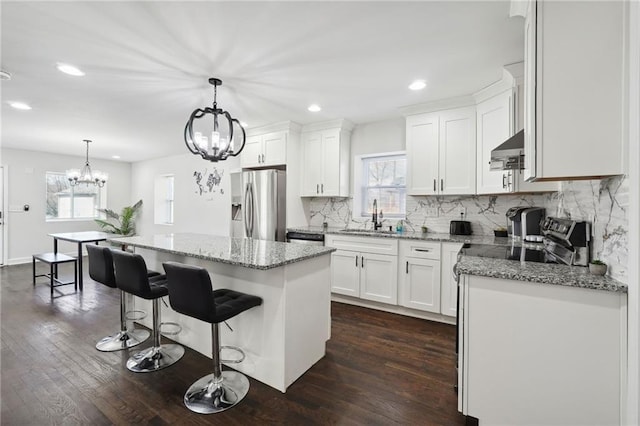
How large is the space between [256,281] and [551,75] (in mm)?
2087

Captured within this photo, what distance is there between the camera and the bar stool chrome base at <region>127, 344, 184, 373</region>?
7.22 feet

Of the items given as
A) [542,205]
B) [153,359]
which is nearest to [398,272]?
[542,205]

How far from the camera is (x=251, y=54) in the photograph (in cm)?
232

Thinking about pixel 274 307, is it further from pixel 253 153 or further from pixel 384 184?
pixel 253 153

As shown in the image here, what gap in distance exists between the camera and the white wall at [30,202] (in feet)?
19.4

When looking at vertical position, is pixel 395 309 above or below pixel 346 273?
below

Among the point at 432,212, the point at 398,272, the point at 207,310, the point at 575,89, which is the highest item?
the point at 575,89

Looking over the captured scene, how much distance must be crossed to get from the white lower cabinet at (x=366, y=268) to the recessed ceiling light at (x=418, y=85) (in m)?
1.67

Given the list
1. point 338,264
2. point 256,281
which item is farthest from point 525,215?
point 256,281

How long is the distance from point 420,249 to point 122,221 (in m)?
7.57

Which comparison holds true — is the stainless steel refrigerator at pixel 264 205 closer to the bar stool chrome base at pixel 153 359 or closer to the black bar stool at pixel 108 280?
the black bar stool at pixel 108 280

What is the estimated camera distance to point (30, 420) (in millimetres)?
1678

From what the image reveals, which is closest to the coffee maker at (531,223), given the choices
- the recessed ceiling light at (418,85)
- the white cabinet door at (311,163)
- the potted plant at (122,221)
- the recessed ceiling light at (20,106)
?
the recessed ceiling light at (418,85)

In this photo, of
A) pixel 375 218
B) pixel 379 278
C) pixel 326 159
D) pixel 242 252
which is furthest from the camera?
pixel 326 159
